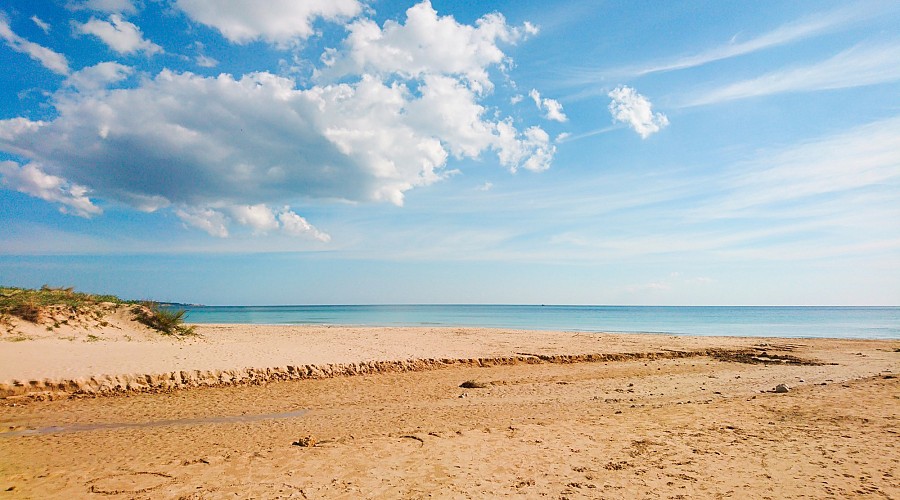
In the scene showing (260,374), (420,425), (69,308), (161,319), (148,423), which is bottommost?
(148,423)

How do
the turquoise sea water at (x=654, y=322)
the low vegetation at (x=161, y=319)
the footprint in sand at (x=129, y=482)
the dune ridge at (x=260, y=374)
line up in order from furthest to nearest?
1. the turquoise sea water at (x=654, y=322)
2. the low vegetation at (x=161, y=319)
3. the dune ridge at (x=260, y=374)
4. the footprint in sand at (x=129, y=482)

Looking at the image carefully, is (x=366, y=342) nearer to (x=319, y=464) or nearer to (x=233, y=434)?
(x=233, y=434)

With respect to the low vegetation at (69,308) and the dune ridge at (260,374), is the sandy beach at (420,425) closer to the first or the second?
the dune ridge at (260,374)

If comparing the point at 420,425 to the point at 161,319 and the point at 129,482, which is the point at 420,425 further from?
the point at 161,319

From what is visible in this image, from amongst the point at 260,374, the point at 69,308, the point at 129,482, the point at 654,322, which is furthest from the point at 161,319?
the point at 654,322

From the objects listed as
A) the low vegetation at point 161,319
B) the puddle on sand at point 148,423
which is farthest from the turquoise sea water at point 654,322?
the puddle on sand at point 148,423

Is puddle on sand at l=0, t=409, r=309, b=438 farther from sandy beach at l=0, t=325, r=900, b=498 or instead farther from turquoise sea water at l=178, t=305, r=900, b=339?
turquoise sea water at l=178, t=305, r=900, b=339

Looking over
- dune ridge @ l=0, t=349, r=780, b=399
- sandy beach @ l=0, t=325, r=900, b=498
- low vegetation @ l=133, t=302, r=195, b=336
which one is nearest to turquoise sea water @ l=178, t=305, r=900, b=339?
dune ridge @ l=0, t=349, r=780, b=399

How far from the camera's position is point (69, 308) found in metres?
19.0

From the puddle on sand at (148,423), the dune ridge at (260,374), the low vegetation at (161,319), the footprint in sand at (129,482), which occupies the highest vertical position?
the low vegetation at (161,319)

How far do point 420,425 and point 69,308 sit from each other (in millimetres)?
17550

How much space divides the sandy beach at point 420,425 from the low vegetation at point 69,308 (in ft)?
4.38

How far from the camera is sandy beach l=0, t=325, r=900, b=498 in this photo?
6516mm

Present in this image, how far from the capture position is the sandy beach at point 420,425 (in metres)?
6.52
